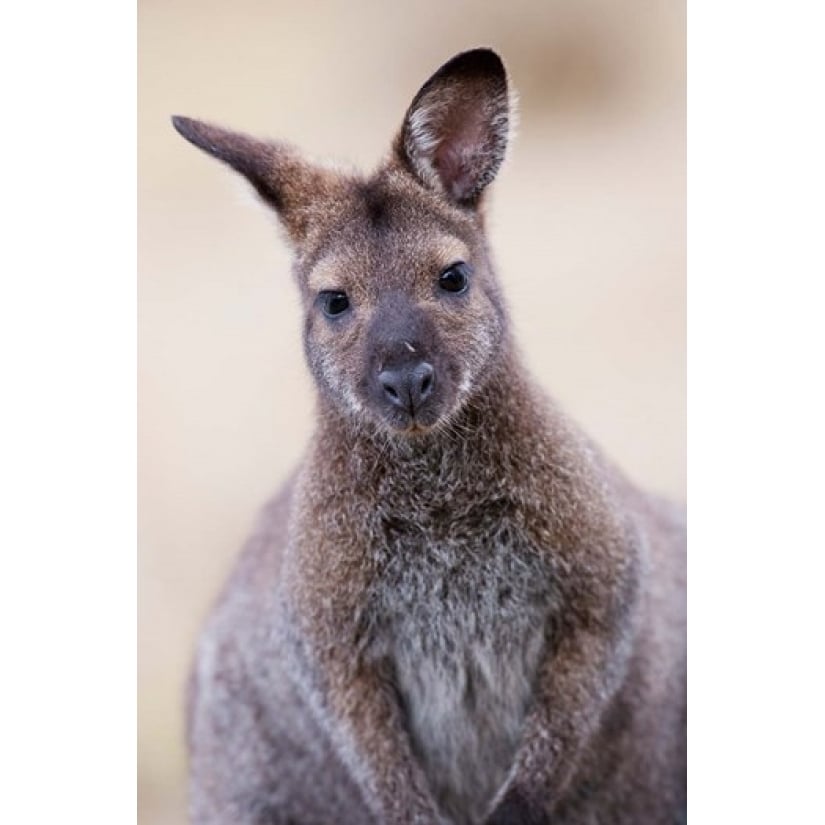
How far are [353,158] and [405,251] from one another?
33 centimetres

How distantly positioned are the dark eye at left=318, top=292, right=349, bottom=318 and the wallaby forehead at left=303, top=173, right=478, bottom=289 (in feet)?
0.08

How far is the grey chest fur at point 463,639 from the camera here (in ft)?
10.1

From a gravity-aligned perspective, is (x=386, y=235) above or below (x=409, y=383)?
above

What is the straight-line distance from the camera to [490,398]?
3068mm

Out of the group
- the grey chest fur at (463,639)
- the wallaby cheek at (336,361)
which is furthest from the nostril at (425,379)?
the grey chest fur at (463,639)

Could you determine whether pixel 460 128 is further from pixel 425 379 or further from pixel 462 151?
pixel 425 379

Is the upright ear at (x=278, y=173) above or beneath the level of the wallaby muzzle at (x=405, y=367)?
above

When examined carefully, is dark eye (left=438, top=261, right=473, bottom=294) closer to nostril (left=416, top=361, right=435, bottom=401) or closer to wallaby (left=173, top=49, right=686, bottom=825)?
wallaby (left=173, top=49, right=686, bottom=825)

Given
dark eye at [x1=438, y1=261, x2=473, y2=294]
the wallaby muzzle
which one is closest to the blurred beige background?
dark eye at [x1=438, y1=261, x2=473, y2=294]

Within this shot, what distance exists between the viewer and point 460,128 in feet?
9.84

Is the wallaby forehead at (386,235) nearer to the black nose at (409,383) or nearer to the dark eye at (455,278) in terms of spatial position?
the dark eye at (455,278)

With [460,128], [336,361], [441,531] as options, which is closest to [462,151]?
[460,128]
